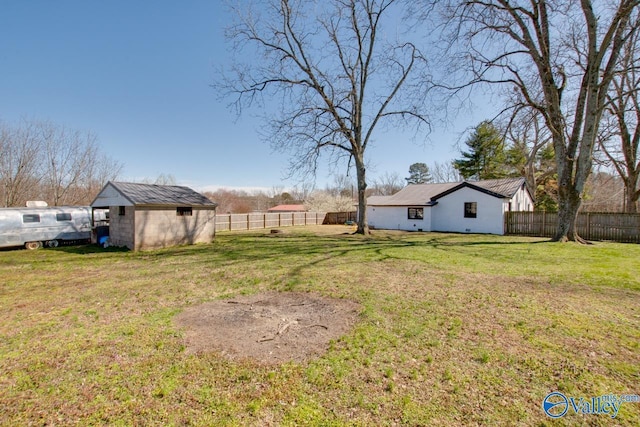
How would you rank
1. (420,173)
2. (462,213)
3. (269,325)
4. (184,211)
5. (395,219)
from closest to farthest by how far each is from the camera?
1. (269,325)
2. (184,211)
3. (462,213)
4. (395,219)
5. (420,173)

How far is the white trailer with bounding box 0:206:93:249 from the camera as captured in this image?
40.5ft

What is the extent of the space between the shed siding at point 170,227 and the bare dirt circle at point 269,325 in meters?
8.85

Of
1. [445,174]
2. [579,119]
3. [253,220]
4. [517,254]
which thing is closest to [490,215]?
[579,119]

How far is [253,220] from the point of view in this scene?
23.3 m

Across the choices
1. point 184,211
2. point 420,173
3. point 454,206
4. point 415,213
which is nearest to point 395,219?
point 415,213

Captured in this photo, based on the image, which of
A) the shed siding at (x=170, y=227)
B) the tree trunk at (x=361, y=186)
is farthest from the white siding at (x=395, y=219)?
the shed siding at (x=170, y=227)

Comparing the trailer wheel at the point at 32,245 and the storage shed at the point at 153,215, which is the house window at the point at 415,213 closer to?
the storage shed at the point at 153,215

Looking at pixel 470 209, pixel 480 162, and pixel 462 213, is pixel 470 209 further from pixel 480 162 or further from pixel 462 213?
pixel 480 162

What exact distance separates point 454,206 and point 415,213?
282 cm

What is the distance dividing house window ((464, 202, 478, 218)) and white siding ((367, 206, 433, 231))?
2.39 m

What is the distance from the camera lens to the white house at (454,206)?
18.5 m

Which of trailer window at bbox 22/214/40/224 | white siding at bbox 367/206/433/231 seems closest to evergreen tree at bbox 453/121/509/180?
white siding at bbox 367/206/433/231

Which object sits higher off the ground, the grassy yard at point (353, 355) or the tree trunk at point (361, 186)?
the tree trunk at point (361, 186)

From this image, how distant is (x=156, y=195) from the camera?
1344 centimetres
